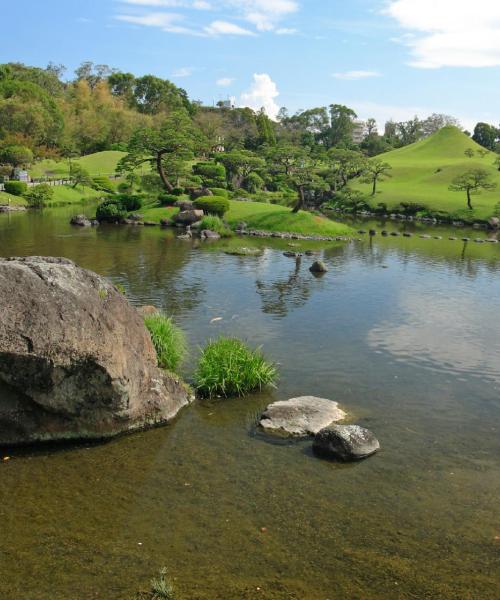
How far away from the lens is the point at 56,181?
300 feet

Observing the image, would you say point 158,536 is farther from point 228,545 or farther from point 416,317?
point 416,317

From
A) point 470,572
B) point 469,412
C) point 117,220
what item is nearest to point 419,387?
point 469,412

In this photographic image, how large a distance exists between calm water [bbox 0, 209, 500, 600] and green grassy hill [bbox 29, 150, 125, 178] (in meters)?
88.1

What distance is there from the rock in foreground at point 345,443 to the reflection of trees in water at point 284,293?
12118 millimetres

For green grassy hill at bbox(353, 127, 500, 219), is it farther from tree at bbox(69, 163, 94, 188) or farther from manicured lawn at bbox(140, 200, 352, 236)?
tree at bbox(69, 163, 94, 188)

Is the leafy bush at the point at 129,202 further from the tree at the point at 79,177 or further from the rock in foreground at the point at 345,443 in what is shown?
the rock in foreground at the point at 345,443

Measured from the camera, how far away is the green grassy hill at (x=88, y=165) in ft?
328

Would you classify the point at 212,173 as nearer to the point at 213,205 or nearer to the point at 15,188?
the point at 15,188

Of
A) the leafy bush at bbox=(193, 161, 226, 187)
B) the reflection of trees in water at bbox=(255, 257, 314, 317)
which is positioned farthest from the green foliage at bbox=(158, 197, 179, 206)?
the reflection of trees in water at bbox=(255, 257, 314, 317)

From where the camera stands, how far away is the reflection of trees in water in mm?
26422

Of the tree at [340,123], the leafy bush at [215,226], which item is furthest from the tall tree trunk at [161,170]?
the tree at [340,123]

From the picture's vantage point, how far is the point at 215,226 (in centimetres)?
Result: 5184

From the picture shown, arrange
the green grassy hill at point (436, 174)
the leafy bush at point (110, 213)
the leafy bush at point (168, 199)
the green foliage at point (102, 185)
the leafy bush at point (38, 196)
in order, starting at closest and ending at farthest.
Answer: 1. the leafy bush at point (110, 213)
2. the leafy bush at point (168, 199)
3. the leafy bush at point (38, 196)
4. the green grassy hill at point (436, 174)
5. the green foliage at point (102, 185)

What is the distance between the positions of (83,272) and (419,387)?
1074 cm
